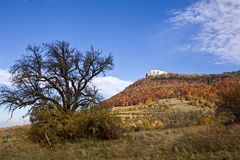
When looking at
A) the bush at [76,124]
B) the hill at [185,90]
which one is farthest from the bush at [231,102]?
the hill at [185,90]

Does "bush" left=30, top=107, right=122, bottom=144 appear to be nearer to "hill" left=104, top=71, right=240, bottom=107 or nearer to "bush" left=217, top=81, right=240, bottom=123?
"bush" left=217, top=81, right=240, bottom=123

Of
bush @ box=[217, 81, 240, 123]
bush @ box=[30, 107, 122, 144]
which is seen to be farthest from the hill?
bush @ box=[30, 107, 122, 144]

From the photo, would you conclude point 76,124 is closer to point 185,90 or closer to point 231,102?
point 231,102

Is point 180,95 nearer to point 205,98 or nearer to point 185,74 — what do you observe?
point 205,98

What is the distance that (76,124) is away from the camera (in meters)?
30.9

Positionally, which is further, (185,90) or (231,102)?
(185,90)

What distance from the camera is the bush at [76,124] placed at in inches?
1177

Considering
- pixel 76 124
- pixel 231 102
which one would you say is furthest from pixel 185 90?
pixel 76 124

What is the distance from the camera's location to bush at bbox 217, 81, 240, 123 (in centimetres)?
4019

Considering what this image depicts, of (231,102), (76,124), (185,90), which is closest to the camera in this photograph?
(76,124)

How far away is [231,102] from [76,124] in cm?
2060

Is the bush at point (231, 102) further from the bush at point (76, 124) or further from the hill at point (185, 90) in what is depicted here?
the hill at point (185, 90)

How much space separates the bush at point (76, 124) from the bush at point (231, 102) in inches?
644

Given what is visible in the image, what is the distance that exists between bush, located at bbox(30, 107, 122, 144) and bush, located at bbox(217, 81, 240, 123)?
644 inches
